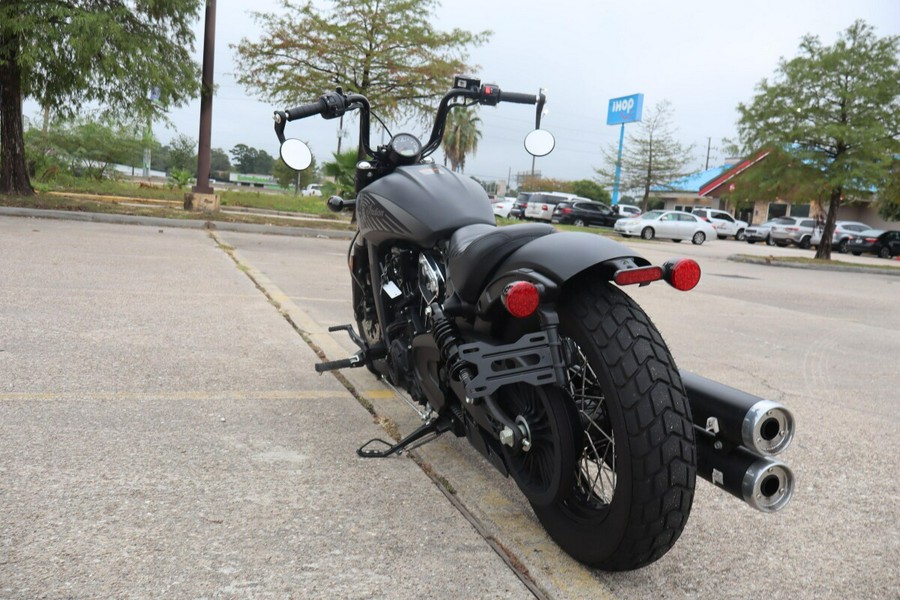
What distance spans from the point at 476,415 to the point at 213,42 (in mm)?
16869

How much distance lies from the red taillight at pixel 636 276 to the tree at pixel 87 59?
13.8 metres

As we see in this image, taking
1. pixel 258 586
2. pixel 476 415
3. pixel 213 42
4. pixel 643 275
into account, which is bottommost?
pixel 258 586

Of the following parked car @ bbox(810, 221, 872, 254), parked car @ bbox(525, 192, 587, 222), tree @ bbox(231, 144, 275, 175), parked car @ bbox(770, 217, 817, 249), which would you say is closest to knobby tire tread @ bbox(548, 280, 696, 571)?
parked car @ bbox(810, 221, 872, 254)

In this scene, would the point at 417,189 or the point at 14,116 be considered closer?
the point at 417,189

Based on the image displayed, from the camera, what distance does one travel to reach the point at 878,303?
36.8 ft

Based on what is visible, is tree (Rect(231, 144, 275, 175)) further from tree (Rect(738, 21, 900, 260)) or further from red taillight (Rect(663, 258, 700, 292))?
red taillight (Rect(663, 258, 700, 292))

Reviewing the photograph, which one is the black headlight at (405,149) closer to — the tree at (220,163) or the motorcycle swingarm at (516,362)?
the motorcycle swingarm at (516,362)

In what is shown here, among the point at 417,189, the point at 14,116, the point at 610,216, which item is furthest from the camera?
the point at 610,216

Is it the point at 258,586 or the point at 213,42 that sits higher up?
the point at 213,42

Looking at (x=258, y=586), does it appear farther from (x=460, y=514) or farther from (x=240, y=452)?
(x=240, y=452)

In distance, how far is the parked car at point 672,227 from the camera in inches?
1180

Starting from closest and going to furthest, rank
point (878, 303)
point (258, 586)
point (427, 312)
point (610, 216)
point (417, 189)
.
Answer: point (258, 586)
point (427, 312)
point (417, 189)
point (878, 303)
point (610, 216)

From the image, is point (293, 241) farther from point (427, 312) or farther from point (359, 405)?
point (427, 312)

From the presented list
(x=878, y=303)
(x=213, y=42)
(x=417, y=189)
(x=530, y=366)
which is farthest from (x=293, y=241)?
(x=530, y=366)
